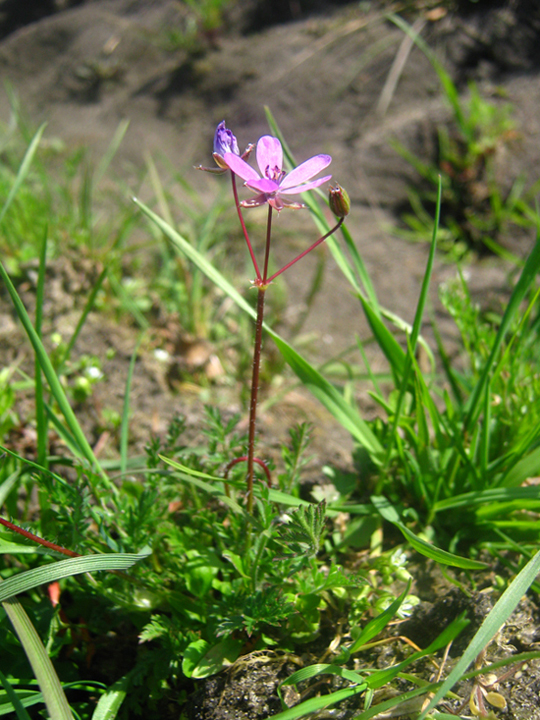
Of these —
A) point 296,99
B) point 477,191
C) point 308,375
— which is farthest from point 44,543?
point 296,99

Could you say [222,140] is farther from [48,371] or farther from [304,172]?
[48,371]

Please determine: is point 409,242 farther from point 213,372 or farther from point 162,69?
point 162,69

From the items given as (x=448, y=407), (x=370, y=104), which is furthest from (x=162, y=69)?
(x=448, y=407)

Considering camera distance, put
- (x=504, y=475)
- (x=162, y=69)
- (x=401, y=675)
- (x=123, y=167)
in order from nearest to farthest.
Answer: (x=401, y=675), (x=504, y=475), (x=123, y=167), (x=162, y=69)

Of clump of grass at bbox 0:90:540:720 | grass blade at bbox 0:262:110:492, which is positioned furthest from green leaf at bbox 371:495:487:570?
grass blade at bbox 0:262:110:492

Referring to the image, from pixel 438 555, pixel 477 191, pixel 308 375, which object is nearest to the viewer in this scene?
pixel 438 555

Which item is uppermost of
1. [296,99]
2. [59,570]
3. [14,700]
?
[296,99]
